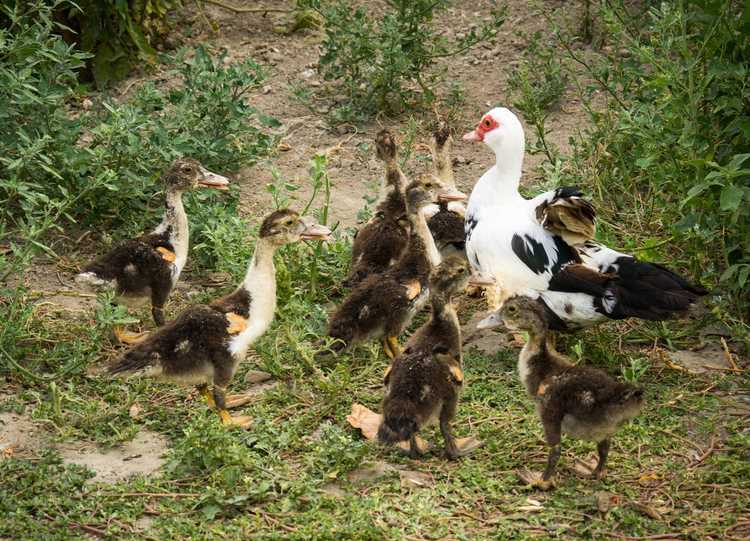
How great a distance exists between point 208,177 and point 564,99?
12.4 ft

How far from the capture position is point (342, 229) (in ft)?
26.0

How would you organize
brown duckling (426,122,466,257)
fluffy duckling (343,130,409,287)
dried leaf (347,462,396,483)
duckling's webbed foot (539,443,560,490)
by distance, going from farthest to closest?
1. brown duckling (426,122,466,257)
2. fluffy duckling (343,130,409,287)
3. dried leaf (347,462,396,483)
4. duckling's webbed foot (539,443,560,490)

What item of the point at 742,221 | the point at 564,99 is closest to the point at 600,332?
the point at 742,221

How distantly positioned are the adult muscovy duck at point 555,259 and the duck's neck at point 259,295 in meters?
1.31

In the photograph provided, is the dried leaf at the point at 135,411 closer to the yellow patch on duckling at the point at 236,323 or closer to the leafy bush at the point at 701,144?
the yellow patch on duckling at the point at 236,323

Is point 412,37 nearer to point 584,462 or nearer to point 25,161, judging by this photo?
point 25,161

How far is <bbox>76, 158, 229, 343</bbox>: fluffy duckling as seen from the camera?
254 inches

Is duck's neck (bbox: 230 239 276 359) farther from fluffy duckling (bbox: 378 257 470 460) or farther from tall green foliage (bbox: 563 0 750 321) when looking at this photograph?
tall green foliage (bbox: 563 0 750 321)

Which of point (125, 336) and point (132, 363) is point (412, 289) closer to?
point (132, 363)

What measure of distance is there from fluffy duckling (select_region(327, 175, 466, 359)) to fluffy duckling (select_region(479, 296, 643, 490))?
0.91m

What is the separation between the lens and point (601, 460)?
5238 mm

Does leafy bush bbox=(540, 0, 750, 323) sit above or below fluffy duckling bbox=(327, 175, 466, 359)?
above

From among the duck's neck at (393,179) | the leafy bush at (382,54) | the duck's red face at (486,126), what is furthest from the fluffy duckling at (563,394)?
the leafy bush at (382,54)

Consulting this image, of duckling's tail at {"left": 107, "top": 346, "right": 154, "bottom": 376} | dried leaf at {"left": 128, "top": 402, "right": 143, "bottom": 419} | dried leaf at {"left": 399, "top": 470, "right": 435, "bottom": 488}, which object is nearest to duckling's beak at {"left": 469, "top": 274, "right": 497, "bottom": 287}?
dried leaf at {"left": 399, "top": 470, "right": 435, "bottom": 488}
